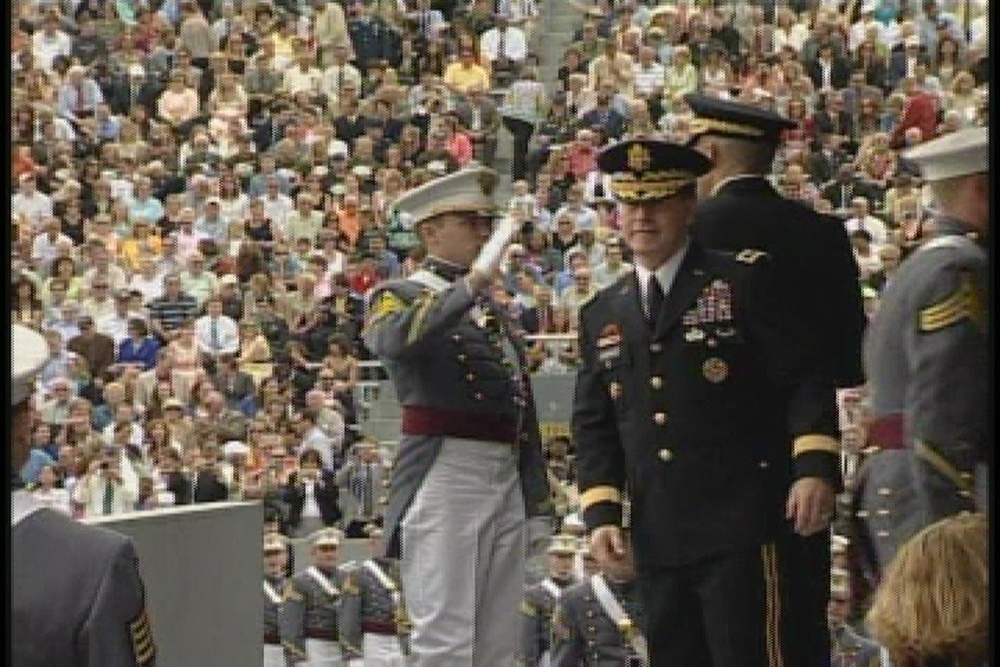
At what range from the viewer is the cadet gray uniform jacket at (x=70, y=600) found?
230 inches

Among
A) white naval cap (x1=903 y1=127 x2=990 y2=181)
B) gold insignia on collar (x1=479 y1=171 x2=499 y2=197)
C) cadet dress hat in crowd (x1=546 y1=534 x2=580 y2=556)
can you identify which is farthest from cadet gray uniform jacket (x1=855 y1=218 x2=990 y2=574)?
cadet dress hat in crowd (x1=546 y1=534 x2=580 y2=556)

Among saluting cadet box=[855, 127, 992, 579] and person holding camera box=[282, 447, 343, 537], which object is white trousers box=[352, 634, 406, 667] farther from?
saluting cadet box=[855, 127, 992, 579]

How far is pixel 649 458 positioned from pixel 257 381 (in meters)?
16.1

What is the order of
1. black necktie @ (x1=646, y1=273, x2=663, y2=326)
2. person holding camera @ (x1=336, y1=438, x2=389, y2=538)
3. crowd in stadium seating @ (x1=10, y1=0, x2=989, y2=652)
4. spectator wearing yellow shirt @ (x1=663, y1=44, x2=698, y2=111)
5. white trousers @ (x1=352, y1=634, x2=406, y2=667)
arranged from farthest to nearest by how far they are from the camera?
spectator wearing yellow shirt @ (x1=663, y1=44, x2=698, y2=111)
crowd in stadium seating @ (x1=10, y1=0, x2=989, y2=652)
person holding camera @ (x1=336, y1=438, x2=389, y2=538)
white trousers @ (x1=352, y1=634, x2=406, y2=667)
black necktie @ (x1=646, y1=273, x2=663, y2=326)

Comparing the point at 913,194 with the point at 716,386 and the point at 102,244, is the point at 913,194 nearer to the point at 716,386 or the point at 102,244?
the point at 102,244

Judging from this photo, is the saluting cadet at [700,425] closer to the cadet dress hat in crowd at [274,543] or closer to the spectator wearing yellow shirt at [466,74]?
the cadet dress hat in crowd at [274,543]

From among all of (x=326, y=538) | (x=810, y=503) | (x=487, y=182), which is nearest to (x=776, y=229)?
(x=810, y=503)

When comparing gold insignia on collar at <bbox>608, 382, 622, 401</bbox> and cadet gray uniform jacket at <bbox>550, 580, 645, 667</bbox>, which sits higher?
gold insignia on collar at <bbox>608, 382, 622, 401</bbox>

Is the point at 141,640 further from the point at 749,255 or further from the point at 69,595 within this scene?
the point at 749,255

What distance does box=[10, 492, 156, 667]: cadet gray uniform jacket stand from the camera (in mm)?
5852

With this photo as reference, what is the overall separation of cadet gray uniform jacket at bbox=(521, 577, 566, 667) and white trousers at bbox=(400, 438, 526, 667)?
4.96 metres

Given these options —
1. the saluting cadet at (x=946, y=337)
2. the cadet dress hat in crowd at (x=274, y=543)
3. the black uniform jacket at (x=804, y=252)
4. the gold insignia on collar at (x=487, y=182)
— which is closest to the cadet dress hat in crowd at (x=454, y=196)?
the gold insignia on collar at (x=487, y=182)

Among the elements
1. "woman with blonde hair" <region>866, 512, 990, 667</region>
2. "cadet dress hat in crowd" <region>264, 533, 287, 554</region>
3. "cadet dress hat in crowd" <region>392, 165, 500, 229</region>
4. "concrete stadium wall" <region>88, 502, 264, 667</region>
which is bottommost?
"cadet dress hat in crowd" <region>264, 533, 287, 554</region>

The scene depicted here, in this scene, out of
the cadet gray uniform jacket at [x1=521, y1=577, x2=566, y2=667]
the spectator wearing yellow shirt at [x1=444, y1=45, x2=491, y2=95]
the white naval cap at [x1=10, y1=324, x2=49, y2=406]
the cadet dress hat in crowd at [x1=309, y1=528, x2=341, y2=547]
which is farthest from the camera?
the spectator wearing yellow shirt at [x1=444, y1=45, x2=491, y2=95]
